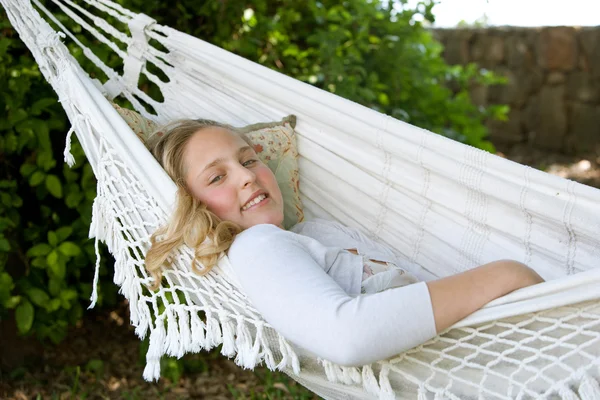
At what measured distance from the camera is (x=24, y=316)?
7.32 feet

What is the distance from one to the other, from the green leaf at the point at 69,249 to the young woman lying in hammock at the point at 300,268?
0.66 m

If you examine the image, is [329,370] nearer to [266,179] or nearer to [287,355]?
[287,355]

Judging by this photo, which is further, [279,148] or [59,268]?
[59,268]

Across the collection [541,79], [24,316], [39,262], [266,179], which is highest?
[541,79]

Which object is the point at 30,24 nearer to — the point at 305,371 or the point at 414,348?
the point at 305,371

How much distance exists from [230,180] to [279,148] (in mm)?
348

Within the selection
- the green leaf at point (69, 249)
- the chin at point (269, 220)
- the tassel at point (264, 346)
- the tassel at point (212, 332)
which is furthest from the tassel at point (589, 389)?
the green leaf at point (69, 249)

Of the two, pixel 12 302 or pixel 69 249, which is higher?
pixel 69 249

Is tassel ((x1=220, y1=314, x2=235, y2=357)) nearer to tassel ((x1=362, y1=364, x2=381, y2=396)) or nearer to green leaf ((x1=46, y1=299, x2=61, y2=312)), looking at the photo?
tassel ((x1=362, y1=364, x2=381, y2=396))

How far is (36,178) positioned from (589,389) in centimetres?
179

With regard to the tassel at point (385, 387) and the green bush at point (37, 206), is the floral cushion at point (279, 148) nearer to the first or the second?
the green bush at point (37, 206)

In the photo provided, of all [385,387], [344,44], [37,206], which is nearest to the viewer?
[385,387]

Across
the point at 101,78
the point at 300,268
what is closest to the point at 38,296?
the point at 101,78

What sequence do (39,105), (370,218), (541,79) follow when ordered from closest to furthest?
(370,218) < (39,105) < (541,79)
